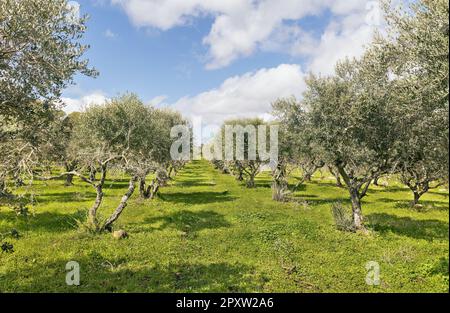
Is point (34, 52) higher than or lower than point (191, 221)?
higher

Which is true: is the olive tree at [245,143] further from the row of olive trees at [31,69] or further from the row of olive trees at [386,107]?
the row of olive trees at [31,69]

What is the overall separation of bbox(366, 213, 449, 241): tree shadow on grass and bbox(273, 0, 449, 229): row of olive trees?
2768 mm

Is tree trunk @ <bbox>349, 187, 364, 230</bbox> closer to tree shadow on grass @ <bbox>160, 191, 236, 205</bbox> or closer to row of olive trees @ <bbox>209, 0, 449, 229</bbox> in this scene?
row of olive trees @ <bbox>209, 0, 449, 229</bbox>

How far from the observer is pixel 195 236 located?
23.5m

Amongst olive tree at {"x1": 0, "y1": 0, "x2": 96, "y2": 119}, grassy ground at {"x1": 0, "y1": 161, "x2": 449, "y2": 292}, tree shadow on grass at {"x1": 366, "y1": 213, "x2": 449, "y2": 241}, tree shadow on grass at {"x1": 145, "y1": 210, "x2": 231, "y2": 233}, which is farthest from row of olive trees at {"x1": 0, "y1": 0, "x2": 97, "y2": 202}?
tree shadow on grass at {"x1": 366, "y1": 213, "x2": 449, "y2": 241}

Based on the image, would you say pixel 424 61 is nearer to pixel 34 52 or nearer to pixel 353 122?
pixel 353 122

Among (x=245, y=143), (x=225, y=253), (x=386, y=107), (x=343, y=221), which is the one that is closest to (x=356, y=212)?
(x=343, y=221)

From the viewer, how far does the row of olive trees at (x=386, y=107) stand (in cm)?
1396

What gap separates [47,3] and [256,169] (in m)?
47.9

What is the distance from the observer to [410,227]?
26953 mm

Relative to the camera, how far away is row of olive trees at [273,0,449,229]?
14.0 m

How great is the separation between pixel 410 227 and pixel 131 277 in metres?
22.2

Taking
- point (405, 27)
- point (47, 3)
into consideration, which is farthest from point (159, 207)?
point (405, 27)
